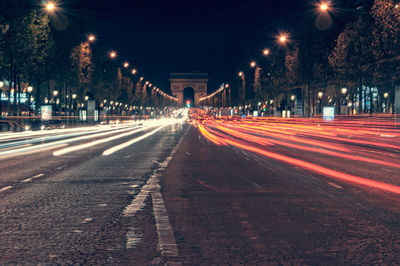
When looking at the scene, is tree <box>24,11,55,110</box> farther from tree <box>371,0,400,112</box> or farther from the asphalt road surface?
the asphalt road surface

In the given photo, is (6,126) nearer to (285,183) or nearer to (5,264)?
(285,183)

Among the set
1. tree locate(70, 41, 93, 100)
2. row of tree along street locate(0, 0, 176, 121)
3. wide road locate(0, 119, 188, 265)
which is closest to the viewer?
wide road locate(0, 119, 188, 265)

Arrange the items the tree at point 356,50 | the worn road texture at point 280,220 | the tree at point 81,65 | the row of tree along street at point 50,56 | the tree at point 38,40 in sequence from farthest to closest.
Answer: the tree at point 81,65
the tree at point 356,50
the tree at point 38,40
the row of tree along street at point 50,56
the worn road texture at point 280,220

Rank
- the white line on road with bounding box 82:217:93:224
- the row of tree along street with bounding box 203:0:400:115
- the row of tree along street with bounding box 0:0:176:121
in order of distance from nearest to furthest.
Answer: the white line on road with bounding box 82:217:93:224 → the row of tree along street with bounding box 203:0:400:115 → the row of tree along street with bounding box 0:0:176:121

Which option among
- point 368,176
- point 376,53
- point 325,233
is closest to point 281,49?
point 376,53

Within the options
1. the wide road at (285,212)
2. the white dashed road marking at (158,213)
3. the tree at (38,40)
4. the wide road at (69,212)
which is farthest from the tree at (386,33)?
the white dashed road marking at (158,213)

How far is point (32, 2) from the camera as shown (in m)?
45.6

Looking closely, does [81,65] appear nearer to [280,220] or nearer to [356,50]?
[356,50]

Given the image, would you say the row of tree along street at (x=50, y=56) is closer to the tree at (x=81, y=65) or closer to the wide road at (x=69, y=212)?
the tree at (x=81, y=65)

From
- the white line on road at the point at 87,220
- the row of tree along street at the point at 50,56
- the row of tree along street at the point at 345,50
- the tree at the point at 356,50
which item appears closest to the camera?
the white line on road at the point at 87,220

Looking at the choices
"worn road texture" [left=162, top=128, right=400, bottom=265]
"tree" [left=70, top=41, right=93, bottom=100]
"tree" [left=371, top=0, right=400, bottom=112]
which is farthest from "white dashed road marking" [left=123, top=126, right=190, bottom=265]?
"tree" [left=70, top=41, right=93, bottom=100]

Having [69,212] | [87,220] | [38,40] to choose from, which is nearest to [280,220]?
[87,220]

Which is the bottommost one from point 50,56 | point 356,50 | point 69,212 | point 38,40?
point 69,212

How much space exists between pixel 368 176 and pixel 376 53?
97.2 feet
